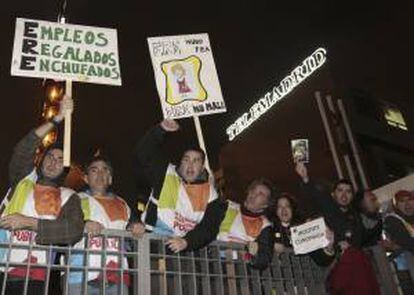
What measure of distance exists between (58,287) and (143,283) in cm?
90

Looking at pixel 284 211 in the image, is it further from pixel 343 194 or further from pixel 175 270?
pixel 175 270

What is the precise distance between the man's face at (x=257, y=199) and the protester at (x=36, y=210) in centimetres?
217

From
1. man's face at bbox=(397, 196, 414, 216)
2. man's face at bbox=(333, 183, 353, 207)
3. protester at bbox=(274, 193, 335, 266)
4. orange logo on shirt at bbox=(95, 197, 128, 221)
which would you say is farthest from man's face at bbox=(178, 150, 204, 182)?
man's face at bbox=(397, 196, 414, 216)

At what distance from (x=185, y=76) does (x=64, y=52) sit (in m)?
1.56

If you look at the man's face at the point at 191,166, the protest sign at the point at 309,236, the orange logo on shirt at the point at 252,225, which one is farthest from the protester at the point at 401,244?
the man's face at the point at 191,166

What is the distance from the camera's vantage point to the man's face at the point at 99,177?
5.44 metres

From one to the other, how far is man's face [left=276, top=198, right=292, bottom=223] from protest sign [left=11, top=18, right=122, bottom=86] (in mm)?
2448

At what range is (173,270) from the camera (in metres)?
4.94

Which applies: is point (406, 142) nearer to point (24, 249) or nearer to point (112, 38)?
point (112, 38)

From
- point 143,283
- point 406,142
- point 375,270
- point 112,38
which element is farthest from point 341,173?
point 143,283

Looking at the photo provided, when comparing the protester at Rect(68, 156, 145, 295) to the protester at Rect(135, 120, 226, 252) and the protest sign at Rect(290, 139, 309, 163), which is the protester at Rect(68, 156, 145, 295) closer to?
the protester at Rect(135, 120, 226, 252)

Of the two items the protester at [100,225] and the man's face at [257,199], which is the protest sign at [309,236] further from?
the protester at [100,225]

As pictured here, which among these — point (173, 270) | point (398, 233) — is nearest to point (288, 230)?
point (398, 233)

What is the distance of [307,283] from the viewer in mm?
5895
